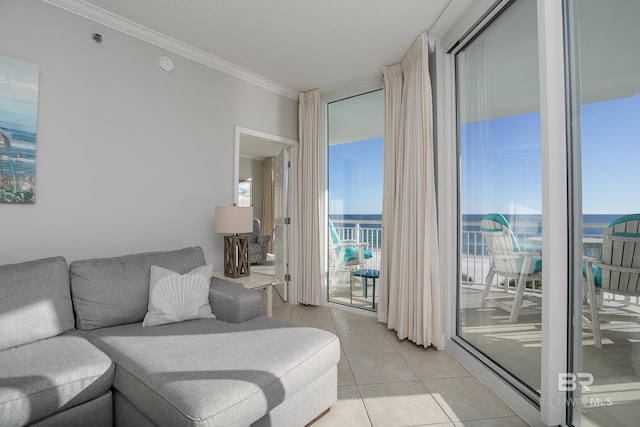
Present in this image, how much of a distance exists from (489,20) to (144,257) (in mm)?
2966

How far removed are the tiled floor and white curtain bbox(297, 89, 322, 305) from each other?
1030mm

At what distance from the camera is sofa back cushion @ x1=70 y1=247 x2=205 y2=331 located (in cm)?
189

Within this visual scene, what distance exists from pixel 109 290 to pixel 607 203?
275 cm

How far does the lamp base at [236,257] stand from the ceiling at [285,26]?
183cm

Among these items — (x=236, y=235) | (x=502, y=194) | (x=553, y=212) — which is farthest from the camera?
(x=236, y=235)

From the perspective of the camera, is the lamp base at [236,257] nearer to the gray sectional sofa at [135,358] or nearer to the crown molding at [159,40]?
the gray sectional sofa at [135,358]

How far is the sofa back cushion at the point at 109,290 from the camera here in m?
1.89

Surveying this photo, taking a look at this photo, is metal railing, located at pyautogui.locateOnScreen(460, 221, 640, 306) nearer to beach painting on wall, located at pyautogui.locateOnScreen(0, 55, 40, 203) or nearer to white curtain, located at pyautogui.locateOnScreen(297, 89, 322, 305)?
white curtain, located at pyautogui.locateOnScreen(297, 89, 322, 305)

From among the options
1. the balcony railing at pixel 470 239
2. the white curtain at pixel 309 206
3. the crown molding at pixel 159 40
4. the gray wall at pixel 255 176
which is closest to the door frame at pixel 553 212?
the balcony railing at pixel 470 239

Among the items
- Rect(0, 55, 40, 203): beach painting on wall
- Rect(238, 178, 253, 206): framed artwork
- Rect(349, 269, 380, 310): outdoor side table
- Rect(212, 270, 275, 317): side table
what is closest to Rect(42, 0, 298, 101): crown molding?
Rect(0, 55, 40, 203): beach painting on wall

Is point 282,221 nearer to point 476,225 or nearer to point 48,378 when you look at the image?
point 476,225

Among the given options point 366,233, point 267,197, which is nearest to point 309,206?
point 366,233

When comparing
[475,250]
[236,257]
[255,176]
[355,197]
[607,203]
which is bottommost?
[236,257]

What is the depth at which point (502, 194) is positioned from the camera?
206 cm
